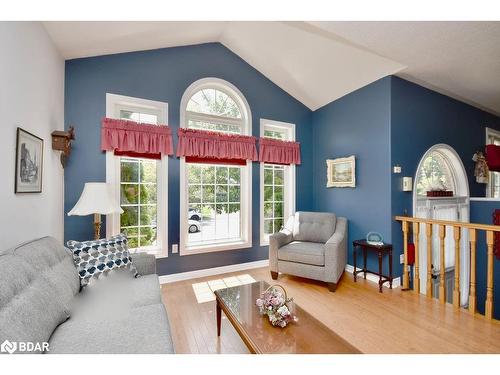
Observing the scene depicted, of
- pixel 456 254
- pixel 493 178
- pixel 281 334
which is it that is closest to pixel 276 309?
pixel 281 334

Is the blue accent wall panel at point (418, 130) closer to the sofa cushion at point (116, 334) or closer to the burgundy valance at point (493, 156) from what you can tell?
the burgundy valance at point (493, 156)

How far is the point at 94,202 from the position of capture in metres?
2.27

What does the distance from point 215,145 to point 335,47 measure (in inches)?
79.3

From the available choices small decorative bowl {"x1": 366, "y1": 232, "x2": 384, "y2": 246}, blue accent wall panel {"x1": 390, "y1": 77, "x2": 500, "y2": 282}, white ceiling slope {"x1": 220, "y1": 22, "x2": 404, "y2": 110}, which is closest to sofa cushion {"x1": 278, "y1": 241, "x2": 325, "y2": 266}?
small decorative bowl {"x1": 366, "y1": 232, "x2": 384, "y2": 246}

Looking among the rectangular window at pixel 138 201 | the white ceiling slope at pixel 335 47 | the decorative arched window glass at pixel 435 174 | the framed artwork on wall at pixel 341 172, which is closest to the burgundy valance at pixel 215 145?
the rectangular window at pixel 138 201

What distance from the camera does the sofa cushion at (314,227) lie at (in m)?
3.40

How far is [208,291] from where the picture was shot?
2818 mm

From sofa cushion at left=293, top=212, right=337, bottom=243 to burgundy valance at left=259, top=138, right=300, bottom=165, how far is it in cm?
98

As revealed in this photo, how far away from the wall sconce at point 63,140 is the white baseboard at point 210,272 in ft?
6.19

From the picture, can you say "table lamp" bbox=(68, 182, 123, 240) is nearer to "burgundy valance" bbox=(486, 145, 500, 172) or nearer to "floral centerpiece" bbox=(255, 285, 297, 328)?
"floral centerpiece" bbox=(255, 285, 297, 328)

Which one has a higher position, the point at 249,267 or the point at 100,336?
the point at 100,336
